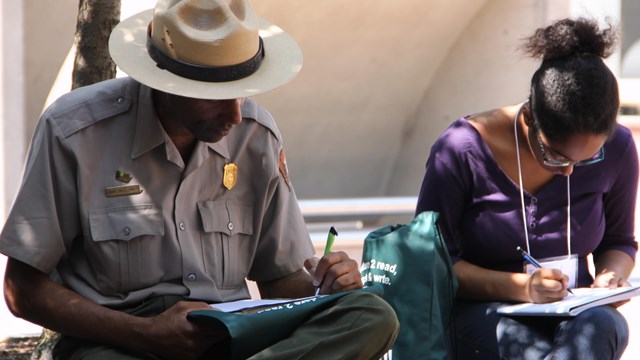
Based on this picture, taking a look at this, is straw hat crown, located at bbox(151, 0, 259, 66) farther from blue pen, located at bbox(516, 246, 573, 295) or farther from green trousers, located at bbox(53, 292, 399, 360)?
blue pen, located at bbox(516, 246, 573, 295)

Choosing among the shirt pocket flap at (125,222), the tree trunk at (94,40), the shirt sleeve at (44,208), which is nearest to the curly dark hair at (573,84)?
the shirt pocket flap at (125,222)

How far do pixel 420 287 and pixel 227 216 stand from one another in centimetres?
79

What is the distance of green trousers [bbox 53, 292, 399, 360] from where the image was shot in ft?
9.37

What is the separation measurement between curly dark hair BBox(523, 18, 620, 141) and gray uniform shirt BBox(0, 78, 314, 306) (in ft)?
3.12

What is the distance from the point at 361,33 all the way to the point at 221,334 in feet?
17.8

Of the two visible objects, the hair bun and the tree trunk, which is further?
the tree trunk

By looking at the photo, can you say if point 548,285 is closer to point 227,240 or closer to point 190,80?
point 227,240

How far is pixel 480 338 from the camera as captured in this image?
384 centimetres

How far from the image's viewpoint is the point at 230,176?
10.9 feet

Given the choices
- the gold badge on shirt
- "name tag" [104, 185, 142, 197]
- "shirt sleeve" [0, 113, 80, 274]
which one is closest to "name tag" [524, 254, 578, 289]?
the gold badge on shirt

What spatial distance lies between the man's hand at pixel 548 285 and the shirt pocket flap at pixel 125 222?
1.28 m

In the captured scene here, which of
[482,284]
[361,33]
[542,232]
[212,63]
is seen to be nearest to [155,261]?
[212,63]

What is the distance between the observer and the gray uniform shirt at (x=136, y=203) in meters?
3.05

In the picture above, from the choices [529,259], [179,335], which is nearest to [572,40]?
[529,259]
